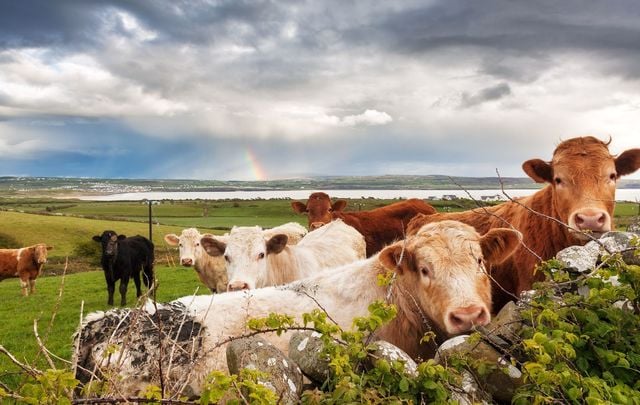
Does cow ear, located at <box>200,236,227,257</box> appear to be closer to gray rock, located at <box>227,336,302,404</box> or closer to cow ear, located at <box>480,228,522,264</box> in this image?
cow ear, located at <box>480,228,522,264</box>

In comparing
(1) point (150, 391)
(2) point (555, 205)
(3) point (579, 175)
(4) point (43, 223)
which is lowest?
(4) point (43, 223)

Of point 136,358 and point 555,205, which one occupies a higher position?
point 555,205

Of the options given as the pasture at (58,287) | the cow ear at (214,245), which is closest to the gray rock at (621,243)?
the pasture at (58,287)

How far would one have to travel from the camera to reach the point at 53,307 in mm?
16531

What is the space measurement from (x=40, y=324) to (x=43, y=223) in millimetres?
41254

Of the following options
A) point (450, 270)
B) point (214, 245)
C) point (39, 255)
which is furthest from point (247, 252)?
point (39, 255)

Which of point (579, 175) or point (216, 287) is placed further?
point (216, 287)

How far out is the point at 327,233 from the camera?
10.2 meters

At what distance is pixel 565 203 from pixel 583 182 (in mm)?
301

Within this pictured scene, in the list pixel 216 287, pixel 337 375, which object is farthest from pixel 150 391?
pixel 216 287

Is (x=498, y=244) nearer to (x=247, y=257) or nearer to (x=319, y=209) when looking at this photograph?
(x=247, y=257)

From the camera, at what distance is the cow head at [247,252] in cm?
764

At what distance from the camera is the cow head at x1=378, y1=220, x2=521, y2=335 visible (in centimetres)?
371

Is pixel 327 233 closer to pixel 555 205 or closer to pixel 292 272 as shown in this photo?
pixel 292 272
